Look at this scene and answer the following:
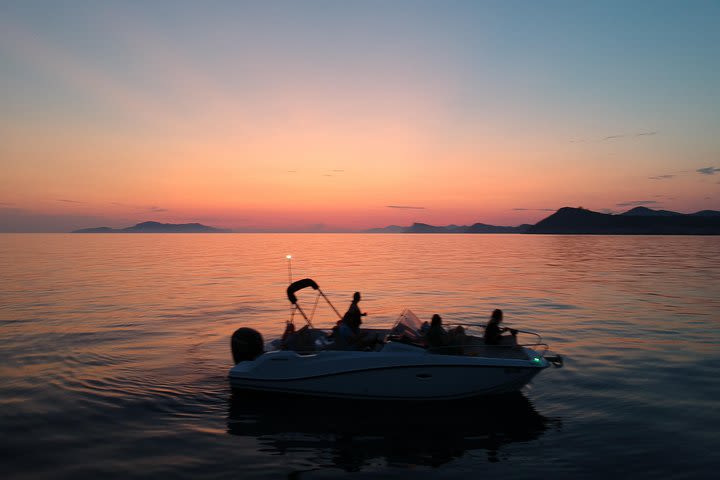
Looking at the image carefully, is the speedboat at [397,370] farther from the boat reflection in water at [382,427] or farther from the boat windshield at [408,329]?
the boat reflection in water at [382,427]

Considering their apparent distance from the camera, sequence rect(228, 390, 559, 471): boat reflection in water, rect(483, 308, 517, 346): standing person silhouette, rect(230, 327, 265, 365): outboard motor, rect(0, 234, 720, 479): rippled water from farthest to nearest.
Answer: rect(230, 327, 265, 365): outboard motor < rect(483, 308, 517, 346): standing person silhouette < rect(228, 390, 559, 471): boat reflection in water < rect(0, 234, 720, 479): rippled water

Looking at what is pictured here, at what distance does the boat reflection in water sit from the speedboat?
356mm

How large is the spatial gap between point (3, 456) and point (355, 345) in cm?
667

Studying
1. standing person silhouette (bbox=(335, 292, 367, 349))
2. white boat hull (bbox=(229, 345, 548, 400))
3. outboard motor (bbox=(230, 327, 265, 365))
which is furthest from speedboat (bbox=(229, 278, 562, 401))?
outboard motor (bbox=(230, 327, 265, 365))

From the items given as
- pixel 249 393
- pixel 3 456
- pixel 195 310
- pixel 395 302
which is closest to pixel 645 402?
pixel 249 393

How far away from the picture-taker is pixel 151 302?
81.7ft

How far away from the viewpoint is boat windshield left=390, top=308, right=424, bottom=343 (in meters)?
10.7

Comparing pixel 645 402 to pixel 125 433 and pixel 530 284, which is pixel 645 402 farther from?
pixel 530 284

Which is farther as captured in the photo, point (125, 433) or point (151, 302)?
point (151, 302)

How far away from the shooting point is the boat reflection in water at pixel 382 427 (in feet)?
27.1

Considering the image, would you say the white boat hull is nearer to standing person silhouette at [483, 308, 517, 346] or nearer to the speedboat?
the speedboat

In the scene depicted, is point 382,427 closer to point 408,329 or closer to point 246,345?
point 408,329

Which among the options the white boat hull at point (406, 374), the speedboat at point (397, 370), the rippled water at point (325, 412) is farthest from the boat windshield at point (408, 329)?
the rippled water at point (325, 412)

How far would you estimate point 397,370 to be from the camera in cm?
988
